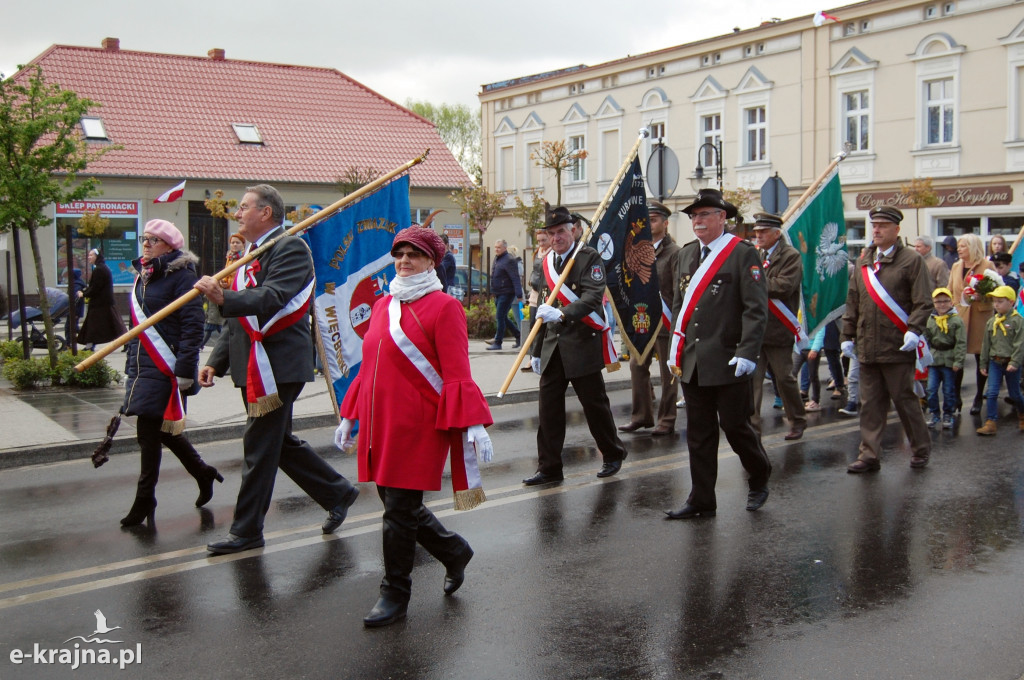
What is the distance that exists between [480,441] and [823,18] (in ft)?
90.3

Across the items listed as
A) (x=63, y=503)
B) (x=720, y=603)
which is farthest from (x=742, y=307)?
(x=63, y=503)

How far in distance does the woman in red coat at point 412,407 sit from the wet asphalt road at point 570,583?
0.40m

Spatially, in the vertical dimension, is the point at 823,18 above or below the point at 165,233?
above

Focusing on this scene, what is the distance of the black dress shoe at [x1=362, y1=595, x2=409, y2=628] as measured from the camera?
4609 mm

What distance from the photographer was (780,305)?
916cm

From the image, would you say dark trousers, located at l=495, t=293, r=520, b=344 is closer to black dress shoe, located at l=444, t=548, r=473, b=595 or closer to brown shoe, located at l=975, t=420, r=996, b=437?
brown shoe, located at l=975, t=420, r=996, b=437

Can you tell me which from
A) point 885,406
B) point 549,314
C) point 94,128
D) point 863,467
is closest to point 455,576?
point 549,314

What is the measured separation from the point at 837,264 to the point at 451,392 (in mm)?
6842

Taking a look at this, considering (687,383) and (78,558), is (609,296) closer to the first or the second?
(687,383)

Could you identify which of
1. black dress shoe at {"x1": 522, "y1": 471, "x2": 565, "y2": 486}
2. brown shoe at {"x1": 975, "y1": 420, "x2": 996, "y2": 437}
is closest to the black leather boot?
black dress shoe at {"x1": 522, "y1": 471, "x2": 565, "y2": 486}

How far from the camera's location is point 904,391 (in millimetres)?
7992

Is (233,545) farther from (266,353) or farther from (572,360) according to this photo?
(572,360)

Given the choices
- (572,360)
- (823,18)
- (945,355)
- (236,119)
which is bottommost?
(945,355)

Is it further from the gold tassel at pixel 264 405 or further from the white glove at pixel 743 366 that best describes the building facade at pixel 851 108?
the gold tassel at pixel 264 405
